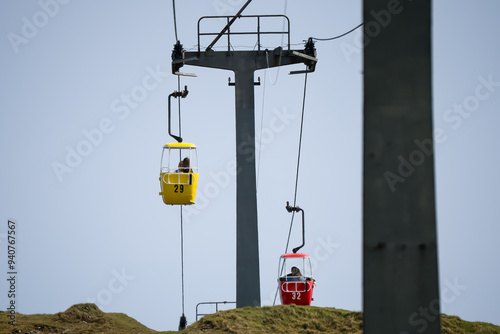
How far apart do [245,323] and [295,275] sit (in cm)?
303

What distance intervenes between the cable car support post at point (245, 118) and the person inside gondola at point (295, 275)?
5.14ft

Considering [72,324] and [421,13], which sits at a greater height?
[421,13]

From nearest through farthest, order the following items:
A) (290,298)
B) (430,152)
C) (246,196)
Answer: (430,152) → (290,298) → (246,196)

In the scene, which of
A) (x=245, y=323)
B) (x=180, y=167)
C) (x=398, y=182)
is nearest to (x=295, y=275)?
(x=245, y=323)

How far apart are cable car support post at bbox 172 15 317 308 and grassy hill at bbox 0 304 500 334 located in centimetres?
246

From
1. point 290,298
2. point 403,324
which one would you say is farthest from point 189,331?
point 403,324

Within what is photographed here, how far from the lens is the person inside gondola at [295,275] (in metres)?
22.4

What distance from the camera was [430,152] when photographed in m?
4.55

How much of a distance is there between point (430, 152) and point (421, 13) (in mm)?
861

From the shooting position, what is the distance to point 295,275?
2253 centimetres

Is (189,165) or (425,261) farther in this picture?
(189,165)

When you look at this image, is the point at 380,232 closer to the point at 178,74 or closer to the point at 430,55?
the point at 430,55

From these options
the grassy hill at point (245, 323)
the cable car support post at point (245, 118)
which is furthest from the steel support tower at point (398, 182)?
the cable car support post at point (245, 118)

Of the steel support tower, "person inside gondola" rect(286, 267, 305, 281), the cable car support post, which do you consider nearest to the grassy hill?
"person inside gondola" rect(286, 267, 305, 281)
